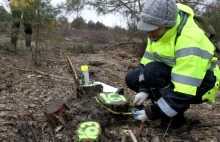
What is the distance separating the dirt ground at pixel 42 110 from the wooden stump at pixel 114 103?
101 millimetres

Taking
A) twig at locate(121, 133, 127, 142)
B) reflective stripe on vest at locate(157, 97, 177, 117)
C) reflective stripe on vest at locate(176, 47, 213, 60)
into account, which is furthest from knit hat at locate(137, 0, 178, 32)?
twig at locate(121, 133, 127, 142)

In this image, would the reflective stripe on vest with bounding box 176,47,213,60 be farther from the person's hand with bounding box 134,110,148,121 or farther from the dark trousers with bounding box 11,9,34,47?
the dark trousers with bounding box 11,9,34,47

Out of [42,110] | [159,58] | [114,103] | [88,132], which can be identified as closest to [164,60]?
[159,58]

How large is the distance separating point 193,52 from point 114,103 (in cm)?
86

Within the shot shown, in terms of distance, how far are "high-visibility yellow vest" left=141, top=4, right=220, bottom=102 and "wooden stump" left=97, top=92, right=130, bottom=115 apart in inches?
22.7

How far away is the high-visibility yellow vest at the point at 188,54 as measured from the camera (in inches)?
84.5

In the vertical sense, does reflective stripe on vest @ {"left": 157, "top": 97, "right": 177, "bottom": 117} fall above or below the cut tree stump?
above

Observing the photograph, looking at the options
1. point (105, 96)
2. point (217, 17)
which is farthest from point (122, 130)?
point (217, 17)

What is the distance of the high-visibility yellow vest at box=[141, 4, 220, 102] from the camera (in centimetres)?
215

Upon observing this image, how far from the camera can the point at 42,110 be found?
3061 millimetres

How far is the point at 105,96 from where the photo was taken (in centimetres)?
279

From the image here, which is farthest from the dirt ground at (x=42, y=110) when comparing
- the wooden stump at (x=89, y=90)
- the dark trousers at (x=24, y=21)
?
the dark trousers at (x=24, y=21)

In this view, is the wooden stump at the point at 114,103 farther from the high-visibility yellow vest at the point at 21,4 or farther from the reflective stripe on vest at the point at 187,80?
the high-visibility yellow vest at the point at 21,4

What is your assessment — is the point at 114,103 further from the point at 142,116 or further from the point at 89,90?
the point at 89,90
